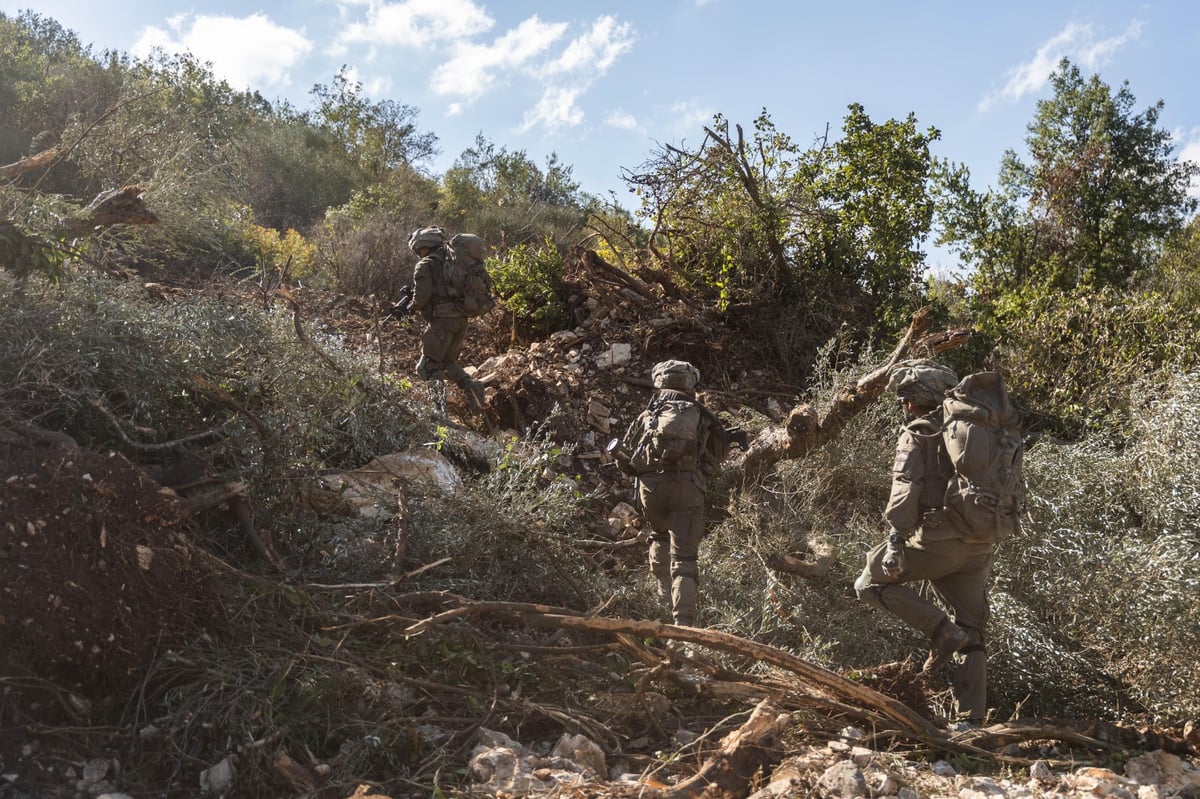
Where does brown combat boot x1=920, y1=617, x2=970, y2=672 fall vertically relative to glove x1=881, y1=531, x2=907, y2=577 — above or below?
below

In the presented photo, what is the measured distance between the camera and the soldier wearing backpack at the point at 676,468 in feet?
18.5

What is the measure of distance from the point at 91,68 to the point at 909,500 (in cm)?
1502

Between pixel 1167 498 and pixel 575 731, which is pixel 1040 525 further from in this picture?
pixel 575 731

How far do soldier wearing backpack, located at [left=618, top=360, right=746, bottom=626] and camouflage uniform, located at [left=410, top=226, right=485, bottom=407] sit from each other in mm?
2823

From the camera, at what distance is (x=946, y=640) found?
4.68 m

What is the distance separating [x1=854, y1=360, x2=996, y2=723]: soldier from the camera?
4.71 m

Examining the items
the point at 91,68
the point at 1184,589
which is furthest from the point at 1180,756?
the point at 91,68

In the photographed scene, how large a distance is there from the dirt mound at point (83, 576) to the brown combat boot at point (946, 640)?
11.0 ft

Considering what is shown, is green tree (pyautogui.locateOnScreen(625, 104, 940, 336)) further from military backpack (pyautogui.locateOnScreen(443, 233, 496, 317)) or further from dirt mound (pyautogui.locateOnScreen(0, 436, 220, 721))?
dirt mound (pyautogui.locateOnScreen(0, 436, 220, 721))

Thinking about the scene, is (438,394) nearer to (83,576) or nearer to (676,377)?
(676,377)

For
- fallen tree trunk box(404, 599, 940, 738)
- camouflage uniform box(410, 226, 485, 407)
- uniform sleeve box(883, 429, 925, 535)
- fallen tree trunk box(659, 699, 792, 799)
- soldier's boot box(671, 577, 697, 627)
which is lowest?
fallen tree trunk box(659, 699, 792, 799)

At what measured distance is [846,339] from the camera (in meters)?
9.81

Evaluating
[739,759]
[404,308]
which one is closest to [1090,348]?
[404,308]

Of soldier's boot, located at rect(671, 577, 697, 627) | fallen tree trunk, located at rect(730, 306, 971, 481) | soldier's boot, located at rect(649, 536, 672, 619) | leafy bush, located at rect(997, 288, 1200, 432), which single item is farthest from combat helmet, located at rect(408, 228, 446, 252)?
leafy bush, located at rect(997, 288, 1200, 432)
